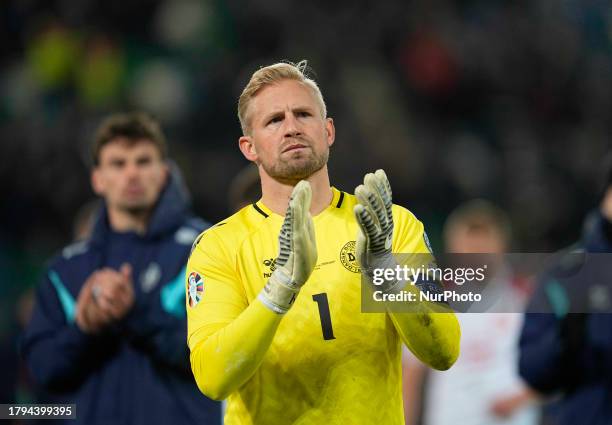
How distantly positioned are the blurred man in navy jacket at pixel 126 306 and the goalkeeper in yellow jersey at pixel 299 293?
161 centimetres

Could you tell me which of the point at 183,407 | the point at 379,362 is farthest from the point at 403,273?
the point at 183,407

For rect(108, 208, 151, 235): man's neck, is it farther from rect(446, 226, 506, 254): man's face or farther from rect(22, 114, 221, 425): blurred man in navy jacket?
rect(446, 226, 506, 254): man's face

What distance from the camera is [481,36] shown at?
44.9 ft

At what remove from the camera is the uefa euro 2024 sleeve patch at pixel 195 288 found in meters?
4.25

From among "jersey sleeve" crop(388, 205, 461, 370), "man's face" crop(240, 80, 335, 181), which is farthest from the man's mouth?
"jersey sleeve" crop(388, 205, 461, 370)

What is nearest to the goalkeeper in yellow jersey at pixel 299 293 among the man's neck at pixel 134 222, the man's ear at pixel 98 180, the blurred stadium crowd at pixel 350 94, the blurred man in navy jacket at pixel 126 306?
the blurred man in navy jacket at pixel 126 306

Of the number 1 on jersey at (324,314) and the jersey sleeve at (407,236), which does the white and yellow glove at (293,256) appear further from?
the jersey sleeve at (407,236)

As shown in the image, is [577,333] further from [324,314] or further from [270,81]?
[270,81]

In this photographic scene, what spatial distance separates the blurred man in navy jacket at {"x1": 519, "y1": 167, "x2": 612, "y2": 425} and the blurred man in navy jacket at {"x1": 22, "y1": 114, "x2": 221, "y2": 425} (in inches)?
67.8

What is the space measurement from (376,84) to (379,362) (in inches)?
371

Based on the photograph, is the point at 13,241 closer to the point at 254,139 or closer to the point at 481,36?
the point at 481,36

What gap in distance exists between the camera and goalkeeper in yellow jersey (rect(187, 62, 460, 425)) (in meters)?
3.91

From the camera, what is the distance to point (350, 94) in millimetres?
13148

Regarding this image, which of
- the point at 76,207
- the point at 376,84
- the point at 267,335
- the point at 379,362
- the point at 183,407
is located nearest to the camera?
the point at 267,335
